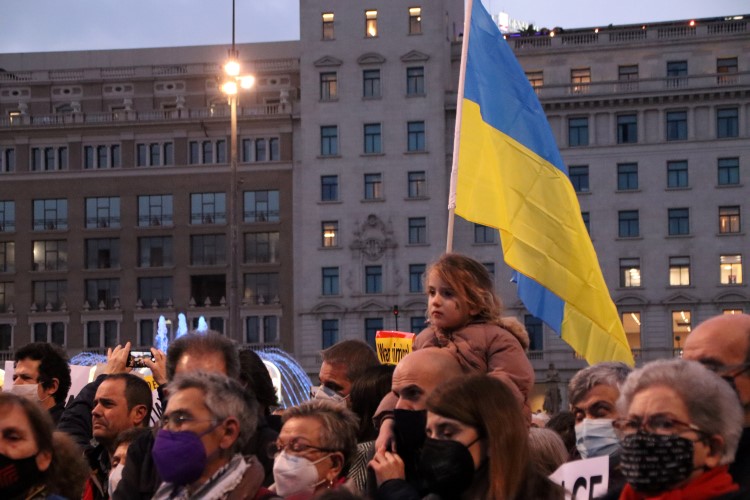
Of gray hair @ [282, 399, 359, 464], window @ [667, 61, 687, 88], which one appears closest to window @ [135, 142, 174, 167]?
window @ [667, 61, 687, 88]

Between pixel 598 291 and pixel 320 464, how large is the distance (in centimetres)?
473

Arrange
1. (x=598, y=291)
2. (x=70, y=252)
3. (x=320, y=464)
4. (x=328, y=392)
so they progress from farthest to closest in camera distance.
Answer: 1. (x=70, y=252)
2. (x=598, y=291)
3. (x=328, y=392)
4. (x=320, y=464)

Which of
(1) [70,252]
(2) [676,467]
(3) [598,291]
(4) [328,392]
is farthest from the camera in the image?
(1) [70,252]

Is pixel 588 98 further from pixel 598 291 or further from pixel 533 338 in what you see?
pixel 598 291

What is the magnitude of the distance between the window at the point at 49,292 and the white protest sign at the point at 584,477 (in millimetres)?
58109

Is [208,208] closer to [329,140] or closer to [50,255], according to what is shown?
[329,140]

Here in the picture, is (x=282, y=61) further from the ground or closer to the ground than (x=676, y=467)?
further from the ground

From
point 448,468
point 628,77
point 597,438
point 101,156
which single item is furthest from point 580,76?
point 448,468

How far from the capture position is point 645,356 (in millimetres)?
54781

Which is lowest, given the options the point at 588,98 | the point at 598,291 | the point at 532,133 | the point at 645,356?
the point at 645,356

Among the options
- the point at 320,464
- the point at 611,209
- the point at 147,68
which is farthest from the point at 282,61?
the point at 320,464

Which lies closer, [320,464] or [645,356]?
[320,464]

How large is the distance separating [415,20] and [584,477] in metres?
53.9

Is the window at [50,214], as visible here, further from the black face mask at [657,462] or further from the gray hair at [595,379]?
the black face mask at [657,462]
